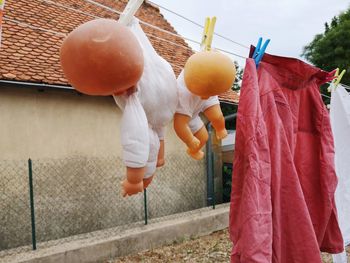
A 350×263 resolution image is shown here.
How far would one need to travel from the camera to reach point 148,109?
1.25 metres

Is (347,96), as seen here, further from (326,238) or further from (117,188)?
(117,188)

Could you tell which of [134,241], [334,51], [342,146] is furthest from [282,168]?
[334,51]

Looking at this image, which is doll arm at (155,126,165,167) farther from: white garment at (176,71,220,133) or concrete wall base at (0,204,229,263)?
concrete wall base at (0,204,229,263)

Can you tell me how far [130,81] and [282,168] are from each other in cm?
81

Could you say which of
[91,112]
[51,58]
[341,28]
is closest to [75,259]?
[91,112]

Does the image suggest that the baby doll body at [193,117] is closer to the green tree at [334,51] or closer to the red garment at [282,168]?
the red garment at [282,168]

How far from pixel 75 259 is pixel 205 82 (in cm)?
350

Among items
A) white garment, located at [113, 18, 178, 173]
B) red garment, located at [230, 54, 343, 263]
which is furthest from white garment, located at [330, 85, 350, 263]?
white garment, located at [113, 18, 178, 173]

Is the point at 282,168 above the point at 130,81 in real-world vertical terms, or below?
below

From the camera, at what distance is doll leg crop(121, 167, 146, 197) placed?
1171 millimetres

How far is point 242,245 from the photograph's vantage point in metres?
1.38

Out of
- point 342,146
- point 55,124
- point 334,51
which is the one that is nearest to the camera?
point 342,146

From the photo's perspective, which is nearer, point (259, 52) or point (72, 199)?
point (259, 52)

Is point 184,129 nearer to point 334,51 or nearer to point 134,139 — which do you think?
point 134,139
